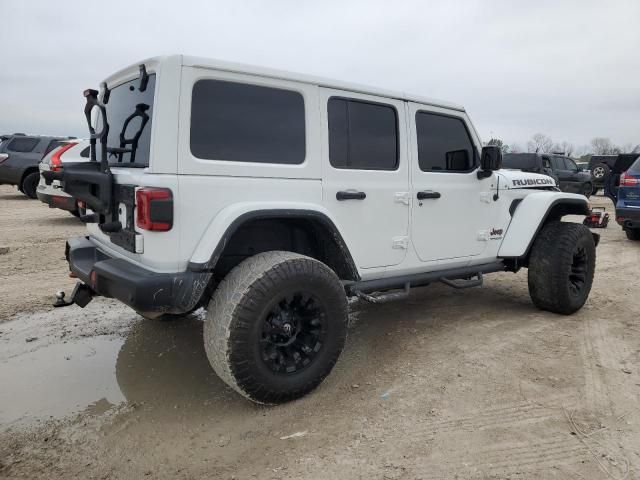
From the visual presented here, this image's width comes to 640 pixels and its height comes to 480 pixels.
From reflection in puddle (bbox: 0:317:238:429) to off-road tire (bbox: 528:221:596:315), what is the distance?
299 cm

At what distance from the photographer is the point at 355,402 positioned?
9.34ft

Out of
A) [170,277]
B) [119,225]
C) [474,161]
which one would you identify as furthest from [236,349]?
[474,161]

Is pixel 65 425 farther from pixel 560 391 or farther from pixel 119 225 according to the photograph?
pixel 560 391

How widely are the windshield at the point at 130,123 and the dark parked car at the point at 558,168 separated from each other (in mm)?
12383

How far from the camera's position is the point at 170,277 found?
2.45 meters

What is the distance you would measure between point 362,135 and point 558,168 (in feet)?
48.9

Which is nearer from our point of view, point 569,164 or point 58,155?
point 58,155

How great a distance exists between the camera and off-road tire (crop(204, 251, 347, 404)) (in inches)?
98.0

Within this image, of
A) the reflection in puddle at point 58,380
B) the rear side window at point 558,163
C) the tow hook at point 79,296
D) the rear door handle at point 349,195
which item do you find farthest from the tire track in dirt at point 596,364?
the rear side window at point 558,163

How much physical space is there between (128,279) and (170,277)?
0.21 m

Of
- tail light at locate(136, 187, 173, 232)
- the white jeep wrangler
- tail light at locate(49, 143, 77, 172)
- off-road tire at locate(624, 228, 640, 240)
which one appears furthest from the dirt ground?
off-road tire at locate(624, 228, 640, 240)

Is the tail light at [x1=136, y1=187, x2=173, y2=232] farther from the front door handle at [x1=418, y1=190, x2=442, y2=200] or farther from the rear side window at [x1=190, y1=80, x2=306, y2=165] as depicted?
the front door handle at [x1=418, y1=190, x2=442, y2=200]

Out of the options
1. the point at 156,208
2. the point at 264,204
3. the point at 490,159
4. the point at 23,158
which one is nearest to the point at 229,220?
the point at 264,204

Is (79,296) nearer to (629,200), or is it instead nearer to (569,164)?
(629,200)
